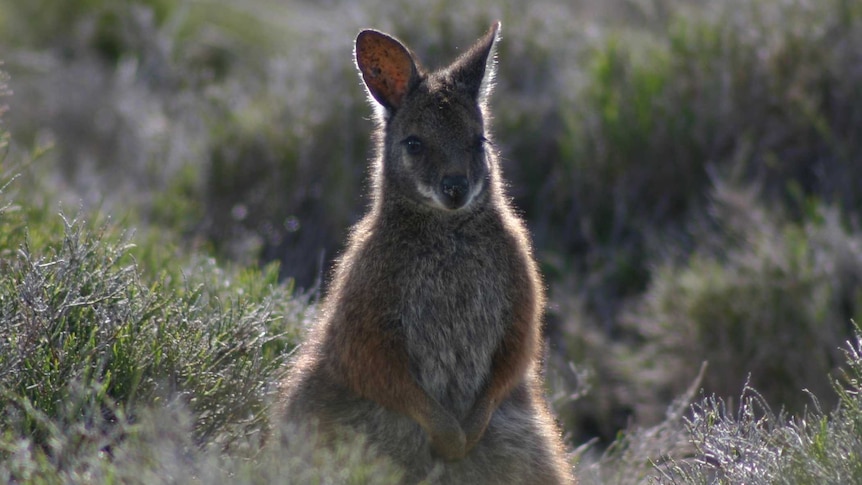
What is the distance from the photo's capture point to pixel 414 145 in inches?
191

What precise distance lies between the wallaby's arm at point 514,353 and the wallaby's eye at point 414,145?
0.69 m

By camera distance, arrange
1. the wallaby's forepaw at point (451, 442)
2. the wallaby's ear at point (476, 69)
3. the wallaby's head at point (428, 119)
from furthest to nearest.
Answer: the wallaby's ear at point (476, 69) → the wallaby's head at point (428, 119) → the wallaby's forepaw at point (451, 442)

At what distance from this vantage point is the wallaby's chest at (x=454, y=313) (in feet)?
14.8

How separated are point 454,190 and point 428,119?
43 cm

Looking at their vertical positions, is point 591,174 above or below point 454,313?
above

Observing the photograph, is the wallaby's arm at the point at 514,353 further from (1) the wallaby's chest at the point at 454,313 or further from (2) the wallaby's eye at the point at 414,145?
(2) the wallaby's eye at the point at 414,145

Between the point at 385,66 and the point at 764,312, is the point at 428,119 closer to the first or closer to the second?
the point at 385,66

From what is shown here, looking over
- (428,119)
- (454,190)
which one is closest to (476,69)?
(428,119)

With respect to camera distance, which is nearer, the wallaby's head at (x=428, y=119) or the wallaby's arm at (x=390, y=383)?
the wallaby's arm at (x=390, y=383)

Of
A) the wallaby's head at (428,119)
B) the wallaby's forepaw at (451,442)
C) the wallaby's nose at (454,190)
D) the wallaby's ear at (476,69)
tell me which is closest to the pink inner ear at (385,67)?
the wallaby's head at (428,119)

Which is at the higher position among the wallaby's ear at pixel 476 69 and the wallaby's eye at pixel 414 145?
the wallaby's ear at pixel 476 69

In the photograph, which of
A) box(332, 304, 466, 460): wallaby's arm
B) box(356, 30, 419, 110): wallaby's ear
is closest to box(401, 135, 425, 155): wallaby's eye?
box(356, 30, 419, 110): wallaby's ear

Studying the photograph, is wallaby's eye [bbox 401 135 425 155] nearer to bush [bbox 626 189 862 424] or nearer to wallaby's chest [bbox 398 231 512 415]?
wallaby's chest [bbox 398 231 512 415]

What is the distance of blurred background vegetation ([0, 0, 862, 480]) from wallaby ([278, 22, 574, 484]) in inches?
31.1
